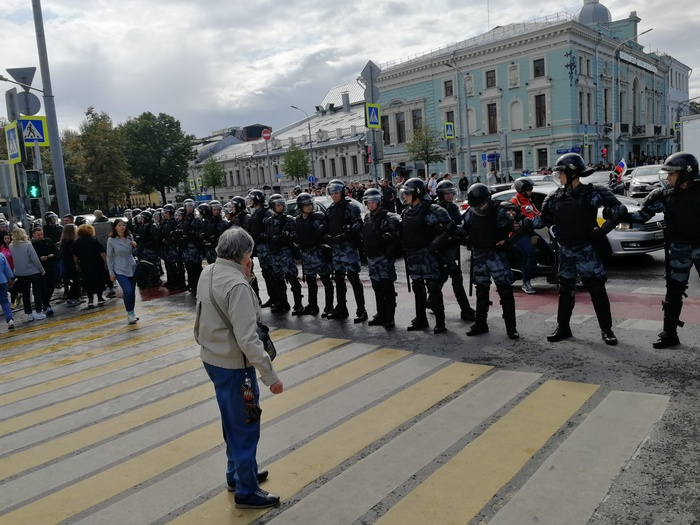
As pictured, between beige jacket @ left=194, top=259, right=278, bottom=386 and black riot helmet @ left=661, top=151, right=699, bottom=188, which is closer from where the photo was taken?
beige jacket @ left=194, top=259, right=278, bottom=386

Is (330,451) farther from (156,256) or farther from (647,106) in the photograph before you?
(647,106)

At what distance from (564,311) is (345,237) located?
11.0ft

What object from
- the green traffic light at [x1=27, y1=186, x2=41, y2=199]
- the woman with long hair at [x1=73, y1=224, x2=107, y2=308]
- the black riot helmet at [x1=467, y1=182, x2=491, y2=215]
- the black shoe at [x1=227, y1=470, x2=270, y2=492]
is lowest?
the black shoe at [x1=227, y1=470, x2=270, y2=492]

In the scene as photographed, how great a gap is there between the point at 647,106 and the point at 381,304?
6568 cm

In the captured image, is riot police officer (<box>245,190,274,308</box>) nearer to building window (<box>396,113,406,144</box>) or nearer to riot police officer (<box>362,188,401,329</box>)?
riot police officer (<box>362,188,401,329</box>)

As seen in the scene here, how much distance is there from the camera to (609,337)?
6.64m

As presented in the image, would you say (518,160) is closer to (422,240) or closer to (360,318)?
(360,318)

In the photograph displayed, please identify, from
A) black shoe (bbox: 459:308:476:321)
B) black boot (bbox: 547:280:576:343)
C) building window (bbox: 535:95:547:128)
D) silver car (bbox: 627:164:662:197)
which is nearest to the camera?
black boot (bbox: 547:280:576:343)

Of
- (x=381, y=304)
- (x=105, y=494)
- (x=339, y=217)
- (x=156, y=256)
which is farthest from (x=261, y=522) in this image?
(x=156, y=256)

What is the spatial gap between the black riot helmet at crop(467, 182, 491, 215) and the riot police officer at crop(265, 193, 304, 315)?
3462 millimetres

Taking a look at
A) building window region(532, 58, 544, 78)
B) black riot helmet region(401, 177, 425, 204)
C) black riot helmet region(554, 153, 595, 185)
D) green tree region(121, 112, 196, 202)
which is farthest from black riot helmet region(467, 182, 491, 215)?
green tree region(121, 112, 196, 202)

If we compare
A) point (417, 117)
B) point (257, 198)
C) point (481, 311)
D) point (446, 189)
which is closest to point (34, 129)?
point (257, 198)

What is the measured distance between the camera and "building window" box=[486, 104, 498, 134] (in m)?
49.8

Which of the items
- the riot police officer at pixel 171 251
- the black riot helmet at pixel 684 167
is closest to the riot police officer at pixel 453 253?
the black riot helmet at pixel 684 167
